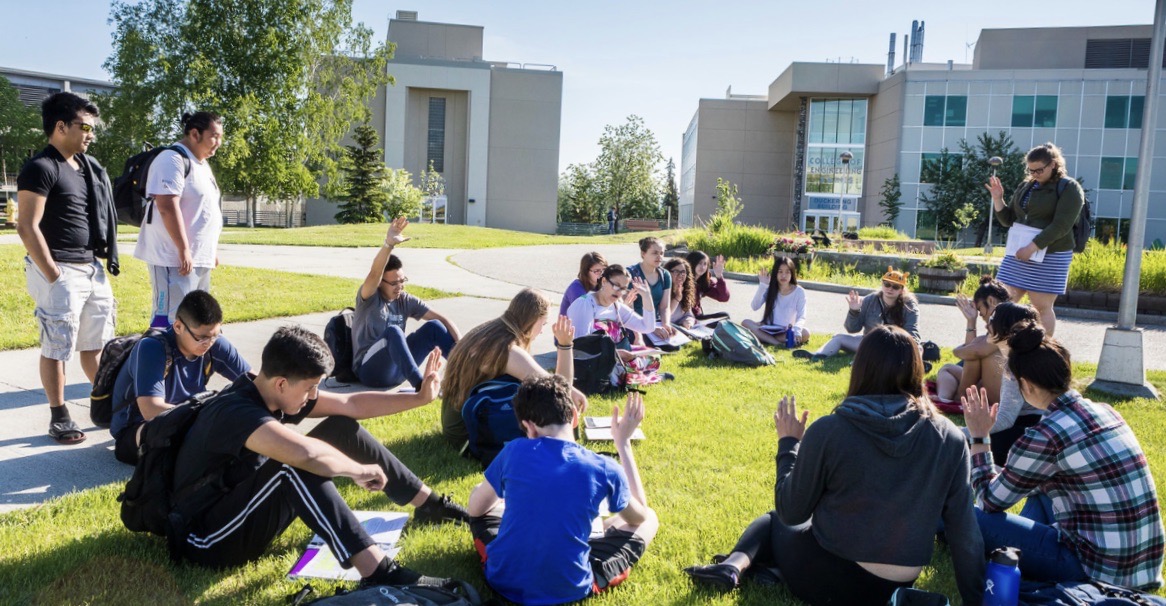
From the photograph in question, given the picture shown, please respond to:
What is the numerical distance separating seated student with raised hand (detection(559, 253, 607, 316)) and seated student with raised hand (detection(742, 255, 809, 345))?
2.71 metres

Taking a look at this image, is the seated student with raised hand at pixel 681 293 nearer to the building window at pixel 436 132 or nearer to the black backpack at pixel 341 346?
the black backpack at pixel 341 346

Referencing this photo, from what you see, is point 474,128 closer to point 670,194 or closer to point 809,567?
point 670,194

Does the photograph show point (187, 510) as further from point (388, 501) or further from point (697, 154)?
point (697, 154)

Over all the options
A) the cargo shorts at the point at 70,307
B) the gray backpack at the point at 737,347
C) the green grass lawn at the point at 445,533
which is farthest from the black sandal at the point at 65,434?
the gray backpack at the point at 737,347

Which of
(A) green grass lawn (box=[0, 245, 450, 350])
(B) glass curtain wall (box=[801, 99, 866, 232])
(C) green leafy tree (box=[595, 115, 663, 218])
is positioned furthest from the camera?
(C) green leafy tree (box=[595, 115, 663, 218])

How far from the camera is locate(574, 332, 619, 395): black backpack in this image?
6.96 m

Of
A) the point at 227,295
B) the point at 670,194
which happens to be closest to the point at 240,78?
the point at 227,295

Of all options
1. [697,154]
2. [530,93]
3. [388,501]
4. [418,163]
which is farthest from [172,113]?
[388,501]

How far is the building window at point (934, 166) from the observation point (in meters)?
44.3

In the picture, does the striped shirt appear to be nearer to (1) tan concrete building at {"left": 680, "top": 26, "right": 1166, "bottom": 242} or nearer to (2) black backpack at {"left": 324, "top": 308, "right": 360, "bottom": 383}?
(2) black backpack at {"left": 324, "top": 308, "right": 360, "bottom": 383}

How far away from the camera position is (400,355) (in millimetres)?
6750

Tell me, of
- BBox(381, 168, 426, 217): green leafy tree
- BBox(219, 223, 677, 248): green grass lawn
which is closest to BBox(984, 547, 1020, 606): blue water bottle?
BBox(219, 223, 677, 248): green grass lawn

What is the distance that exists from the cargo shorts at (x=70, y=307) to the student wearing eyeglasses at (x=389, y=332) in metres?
1.88

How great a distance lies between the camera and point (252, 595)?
3.42 metres
